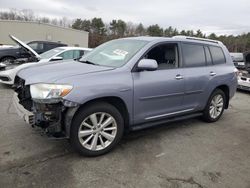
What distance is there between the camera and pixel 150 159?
3.45 m

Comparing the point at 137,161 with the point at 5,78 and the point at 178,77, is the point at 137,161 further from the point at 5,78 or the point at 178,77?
the point at 5,78

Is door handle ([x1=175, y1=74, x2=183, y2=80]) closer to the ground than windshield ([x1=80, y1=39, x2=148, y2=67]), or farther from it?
closer to the ground

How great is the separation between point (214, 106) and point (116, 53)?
8.41 ft

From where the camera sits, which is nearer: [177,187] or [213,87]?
[177,187]

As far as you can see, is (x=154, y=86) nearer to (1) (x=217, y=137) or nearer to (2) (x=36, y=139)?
(1) (x=217, y=137)

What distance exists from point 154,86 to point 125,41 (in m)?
1.13

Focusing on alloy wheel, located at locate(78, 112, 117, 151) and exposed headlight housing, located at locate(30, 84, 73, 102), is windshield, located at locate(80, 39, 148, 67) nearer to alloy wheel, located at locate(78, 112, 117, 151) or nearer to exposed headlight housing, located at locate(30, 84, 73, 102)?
alloy wheel, located at locate(78, 112, 117, 151)

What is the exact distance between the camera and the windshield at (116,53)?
3801 mm

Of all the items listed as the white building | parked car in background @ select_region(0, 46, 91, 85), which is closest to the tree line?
the white building

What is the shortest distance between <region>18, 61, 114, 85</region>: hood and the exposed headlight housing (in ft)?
0.32

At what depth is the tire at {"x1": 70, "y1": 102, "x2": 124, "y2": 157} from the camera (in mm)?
3193

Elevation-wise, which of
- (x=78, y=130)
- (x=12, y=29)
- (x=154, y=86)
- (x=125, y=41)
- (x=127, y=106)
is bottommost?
(x=78, y=130)

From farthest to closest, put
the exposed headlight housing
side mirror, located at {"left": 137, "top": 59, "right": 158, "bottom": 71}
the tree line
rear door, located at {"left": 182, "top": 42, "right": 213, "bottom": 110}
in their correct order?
the tree line → rear door, located at {"left": 182, "top": 42, "right": 213, "bottom": 110} → side mirror, located at {"left": 137, "top": 59, "right": 158, "bottom": 71} → the exposed headlight housing

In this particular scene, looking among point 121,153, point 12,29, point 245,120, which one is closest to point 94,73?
point 121,153
